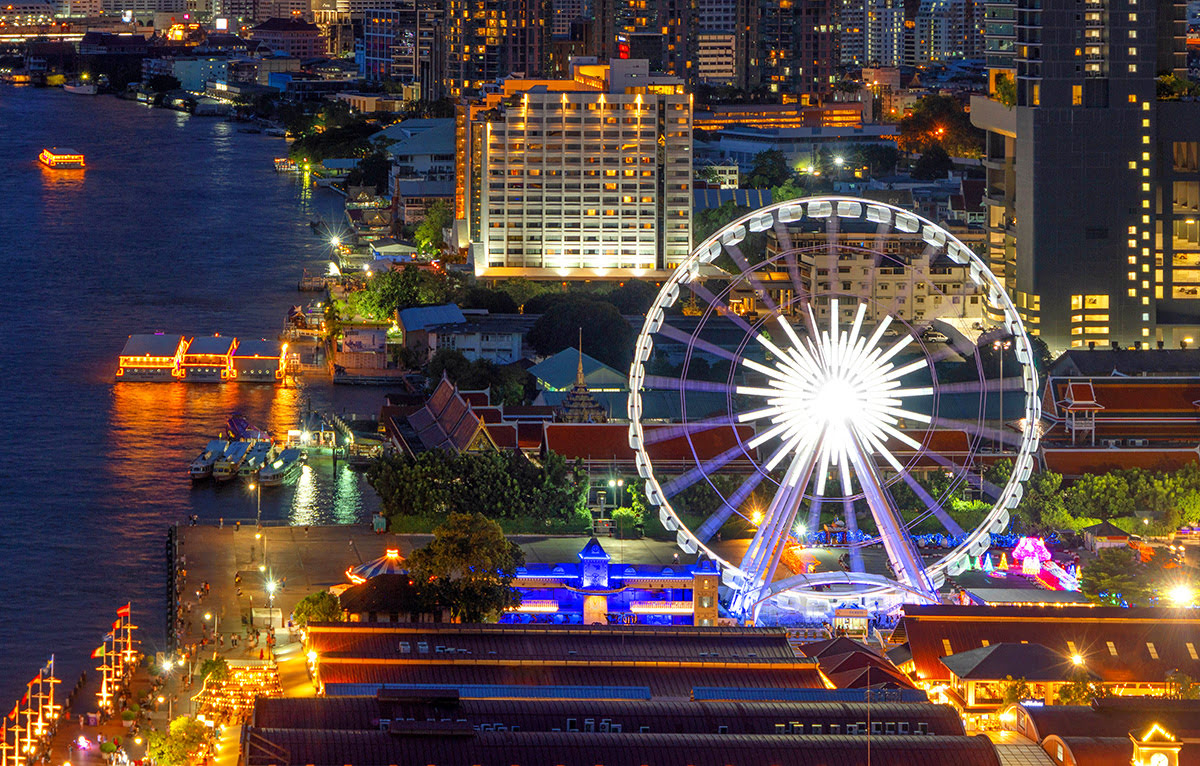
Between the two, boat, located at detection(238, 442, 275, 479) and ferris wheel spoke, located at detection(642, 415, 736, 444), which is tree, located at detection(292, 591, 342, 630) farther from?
boat, located at detection(238, 442, 275, 479)

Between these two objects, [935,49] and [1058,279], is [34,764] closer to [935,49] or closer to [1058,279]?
[1058,279]

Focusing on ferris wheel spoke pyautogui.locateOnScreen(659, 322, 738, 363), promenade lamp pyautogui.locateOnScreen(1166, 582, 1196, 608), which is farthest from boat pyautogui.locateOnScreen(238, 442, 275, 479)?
promenade lamp pyautogui.locateOnScreen(1166, 582, 1196, 608)

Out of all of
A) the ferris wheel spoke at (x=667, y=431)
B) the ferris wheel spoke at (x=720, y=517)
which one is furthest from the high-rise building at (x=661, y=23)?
the ferris wheel spoke at (x=720, y=517)

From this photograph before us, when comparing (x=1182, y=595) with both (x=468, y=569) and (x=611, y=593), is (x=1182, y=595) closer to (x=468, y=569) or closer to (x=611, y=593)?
(x=611, y=593)

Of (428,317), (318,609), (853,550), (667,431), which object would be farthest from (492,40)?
(318,609)

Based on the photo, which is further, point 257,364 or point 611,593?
point 257,364

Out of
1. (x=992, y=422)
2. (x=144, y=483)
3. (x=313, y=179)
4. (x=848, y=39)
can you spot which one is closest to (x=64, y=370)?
(x=144, y=483)
